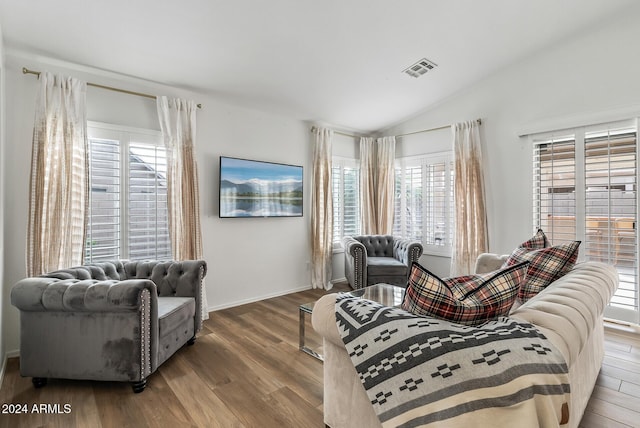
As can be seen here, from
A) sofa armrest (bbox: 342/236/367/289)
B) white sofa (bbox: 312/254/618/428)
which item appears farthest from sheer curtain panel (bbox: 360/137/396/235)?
white sofa (bbox: 312/254/618/428)

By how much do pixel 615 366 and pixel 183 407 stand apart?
10.4ft

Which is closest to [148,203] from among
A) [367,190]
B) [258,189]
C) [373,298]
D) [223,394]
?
[258,189]

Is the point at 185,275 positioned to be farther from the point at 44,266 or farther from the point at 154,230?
the point at 44,266

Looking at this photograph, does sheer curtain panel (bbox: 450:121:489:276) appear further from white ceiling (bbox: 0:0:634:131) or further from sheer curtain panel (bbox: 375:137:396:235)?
sheer curtain panel (bbox: 375:137:396:235)

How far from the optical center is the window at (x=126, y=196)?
2.90 m

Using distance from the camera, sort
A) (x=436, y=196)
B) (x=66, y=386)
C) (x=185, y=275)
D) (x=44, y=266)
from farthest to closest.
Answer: (x=436, y=196)
(x=185, y=275)
(x=44, y=266)
(x=66, y=386)

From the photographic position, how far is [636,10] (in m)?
3.01

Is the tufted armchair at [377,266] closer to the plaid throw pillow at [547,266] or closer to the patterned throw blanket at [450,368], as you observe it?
the plaid throw pillow at [547,266]

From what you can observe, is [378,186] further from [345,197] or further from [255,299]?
[255,299]

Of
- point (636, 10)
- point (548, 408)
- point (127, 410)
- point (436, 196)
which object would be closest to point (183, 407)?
point (127, 410)

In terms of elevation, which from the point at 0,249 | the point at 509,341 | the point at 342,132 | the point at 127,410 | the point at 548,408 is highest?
the point at 342,132

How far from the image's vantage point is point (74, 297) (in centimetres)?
201

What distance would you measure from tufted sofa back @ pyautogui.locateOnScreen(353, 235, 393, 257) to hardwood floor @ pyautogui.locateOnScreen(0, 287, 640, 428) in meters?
2.13

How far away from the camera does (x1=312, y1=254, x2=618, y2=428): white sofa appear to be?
89 centimetres
